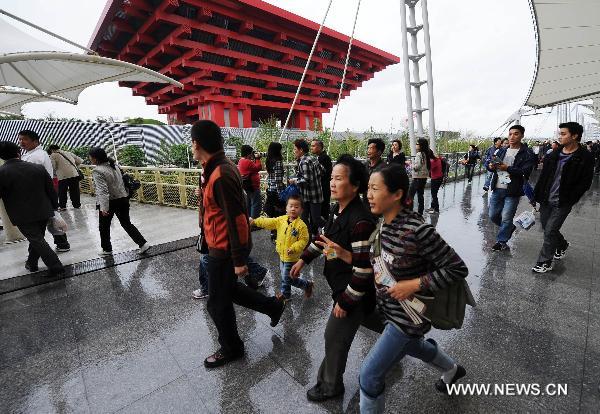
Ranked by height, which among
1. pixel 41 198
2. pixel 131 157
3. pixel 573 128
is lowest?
pixel 41 198

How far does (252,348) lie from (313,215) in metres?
2.34

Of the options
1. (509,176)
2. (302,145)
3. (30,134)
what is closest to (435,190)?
(509,176)

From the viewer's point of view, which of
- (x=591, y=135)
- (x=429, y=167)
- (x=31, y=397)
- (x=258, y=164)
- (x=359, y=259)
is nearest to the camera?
(x=359, y=259)

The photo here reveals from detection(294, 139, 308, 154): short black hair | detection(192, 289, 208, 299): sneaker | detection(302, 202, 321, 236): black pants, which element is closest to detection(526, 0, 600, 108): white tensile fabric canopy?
detection(294, 139, 308, 154): short black hair

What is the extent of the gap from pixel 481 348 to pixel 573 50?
625 centimetres

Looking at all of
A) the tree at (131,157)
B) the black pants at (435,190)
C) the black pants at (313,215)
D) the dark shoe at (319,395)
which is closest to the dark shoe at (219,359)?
the dark shoe at (319,395)

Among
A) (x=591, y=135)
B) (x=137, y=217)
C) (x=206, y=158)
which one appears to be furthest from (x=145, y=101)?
(x=591, y=135)

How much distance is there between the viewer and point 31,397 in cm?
204

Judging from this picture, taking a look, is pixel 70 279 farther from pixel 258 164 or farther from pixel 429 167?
pixel 429 167

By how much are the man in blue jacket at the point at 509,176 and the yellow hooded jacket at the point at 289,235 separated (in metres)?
3.00

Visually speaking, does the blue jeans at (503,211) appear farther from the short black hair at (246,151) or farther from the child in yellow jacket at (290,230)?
the short black hair at (246,151)

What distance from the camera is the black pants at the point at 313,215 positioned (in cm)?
440

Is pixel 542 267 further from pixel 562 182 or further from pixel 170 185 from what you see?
pixel 170 185

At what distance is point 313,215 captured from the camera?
447 centimetres
